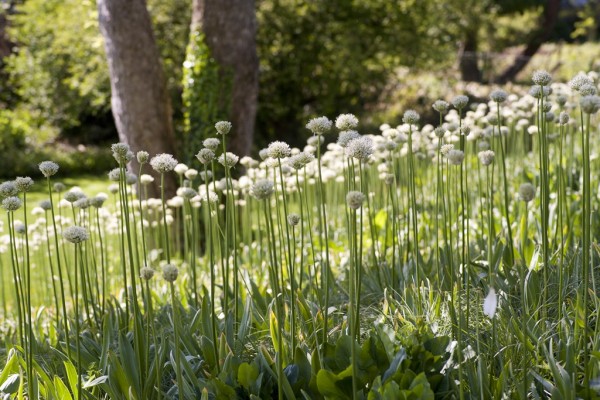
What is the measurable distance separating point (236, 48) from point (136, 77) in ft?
3.95

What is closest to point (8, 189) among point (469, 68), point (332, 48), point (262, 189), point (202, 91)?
point (262, 189)

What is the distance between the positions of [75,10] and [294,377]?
520 inches

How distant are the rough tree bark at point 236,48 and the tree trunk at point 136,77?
0.68m

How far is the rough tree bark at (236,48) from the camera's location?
7523mm

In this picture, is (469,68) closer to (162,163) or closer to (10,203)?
(162,163)

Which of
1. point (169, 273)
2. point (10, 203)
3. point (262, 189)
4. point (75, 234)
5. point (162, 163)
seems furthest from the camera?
point (162, 163)

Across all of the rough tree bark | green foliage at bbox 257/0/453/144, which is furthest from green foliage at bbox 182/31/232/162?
green foliage at bbox 257/0/453/144

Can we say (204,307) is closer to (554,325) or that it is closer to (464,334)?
(464,334)

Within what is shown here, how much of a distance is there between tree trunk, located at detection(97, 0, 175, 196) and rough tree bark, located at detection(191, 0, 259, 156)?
68 centimetres

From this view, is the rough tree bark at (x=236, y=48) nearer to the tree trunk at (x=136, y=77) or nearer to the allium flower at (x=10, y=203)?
the tree trunk at (x=136, y=77)

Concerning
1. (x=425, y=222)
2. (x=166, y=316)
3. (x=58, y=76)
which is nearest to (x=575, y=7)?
(x=58, y=76)

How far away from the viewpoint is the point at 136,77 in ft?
23.9

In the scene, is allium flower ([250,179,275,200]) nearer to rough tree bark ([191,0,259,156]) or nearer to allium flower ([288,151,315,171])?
allium flower ([288,151,315,171])

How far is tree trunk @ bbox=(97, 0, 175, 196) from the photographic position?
6980 mm
